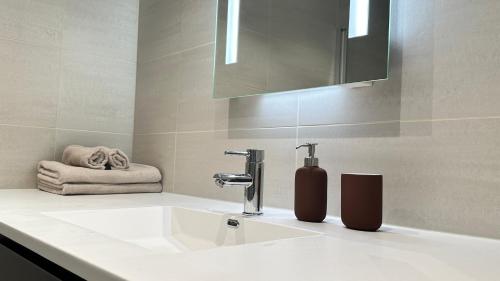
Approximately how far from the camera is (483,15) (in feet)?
2.66

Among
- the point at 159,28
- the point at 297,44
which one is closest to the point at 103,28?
the point at 159,28

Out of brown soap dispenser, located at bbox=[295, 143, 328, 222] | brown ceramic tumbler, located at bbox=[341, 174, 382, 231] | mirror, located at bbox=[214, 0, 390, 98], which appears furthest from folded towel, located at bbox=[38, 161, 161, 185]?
brown ceramic tumbler, located at bbox=[341, 174, 382, 231]

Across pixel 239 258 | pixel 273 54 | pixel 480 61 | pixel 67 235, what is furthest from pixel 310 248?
pixel 273 54

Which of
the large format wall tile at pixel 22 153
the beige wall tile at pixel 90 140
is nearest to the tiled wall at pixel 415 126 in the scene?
the beige wall tile at pixel 90 140

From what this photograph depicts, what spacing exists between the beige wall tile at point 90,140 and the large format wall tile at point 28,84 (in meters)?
0.07

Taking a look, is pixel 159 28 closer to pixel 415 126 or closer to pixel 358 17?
pixel 358 17

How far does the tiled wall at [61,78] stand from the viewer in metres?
1.46

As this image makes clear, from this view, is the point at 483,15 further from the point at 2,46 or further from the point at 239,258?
the point at 2,46

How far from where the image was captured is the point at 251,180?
1.05 meters

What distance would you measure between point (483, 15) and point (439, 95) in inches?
6.7

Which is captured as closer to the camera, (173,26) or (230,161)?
(230,161)

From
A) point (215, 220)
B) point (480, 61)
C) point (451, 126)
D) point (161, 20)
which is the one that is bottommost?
point (215, 220)

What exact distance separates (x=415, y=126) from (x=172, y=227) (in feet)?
2.26

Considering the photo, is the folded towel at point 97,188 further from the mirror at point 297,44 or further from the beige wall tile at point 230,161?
the mirror at point 297,44
